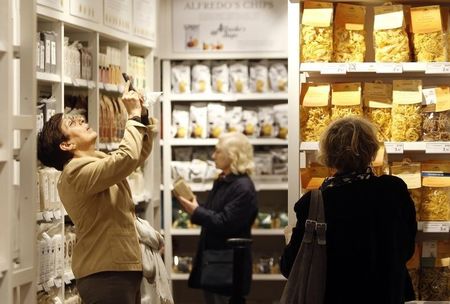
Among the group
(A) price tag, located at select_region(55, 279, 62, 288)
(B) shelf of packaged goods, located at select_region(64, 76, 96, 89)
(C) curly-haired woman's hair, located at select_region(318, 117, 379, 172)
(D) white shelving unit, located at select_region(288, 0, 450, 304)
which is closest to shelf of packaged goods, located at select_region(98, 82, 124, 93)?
(B) shelf of packaged goods, located at select_region(64, 76, 96, 89)

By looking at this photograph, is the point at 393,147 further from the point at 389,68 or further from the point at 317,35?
the point at 317,35

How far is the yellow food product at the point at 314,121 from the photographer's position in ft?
16.3

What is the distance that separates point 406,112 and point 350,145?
3.01 feet

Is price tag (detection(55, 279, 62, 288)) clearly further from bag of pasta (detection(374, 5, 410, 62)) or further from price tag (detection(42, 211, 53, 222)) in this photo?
bag of pasta (detection(374, 5, 410, 62))

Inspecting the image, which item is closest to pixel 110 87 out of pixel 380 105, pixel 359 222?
pixel 380 105

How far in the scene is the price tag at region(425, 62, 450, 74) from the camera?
492cm

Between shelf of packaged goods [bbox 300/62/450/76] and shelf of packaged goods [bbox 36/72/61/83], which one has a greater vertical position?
shelf of packaged goods [bbox 300/62/450/76]

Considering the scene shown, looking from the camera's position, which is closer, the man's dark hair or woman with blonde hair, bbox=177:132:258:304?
the man's dark hair

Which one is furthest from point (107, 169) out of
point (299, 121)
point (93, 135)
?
point (299, 121)

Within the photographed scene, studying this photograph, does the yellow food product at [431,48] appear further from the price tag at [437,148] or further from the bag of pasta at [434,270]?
the bag of pasta at [434,270]

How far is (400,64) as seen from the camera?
4.92 m

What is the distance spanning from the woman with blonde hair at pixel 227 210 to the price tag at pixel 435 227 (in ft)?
7.81

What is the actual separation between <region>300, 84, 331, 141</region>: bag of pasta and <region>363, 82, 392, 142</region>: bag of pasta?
23cm

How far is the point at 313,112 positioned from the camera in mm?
4980
